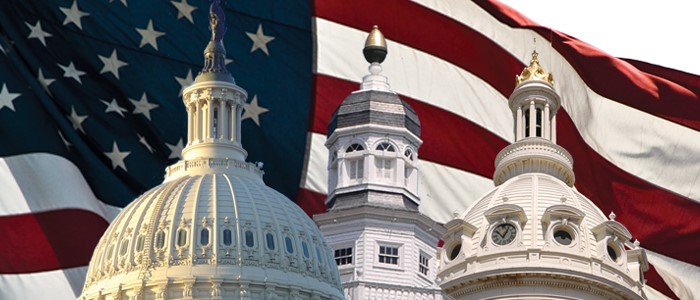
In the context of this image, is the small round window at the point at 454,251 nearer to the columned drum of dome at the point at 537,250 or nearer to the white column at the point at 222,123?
the columned drum of dome at the point at 537,250

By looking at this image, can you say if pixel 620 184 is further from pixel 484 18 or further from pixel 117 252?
pixel 117 252

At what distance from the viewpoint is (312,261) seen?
14938 cm

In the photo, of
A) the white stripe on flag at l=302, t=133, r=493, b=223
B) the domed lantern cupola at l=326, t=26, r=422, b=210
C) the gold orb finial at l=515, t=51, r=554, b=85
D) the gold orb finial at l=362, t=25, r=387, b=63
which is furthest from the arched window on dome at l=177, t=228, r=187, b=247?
the gold orb finial at l=362, t=25, r=387, b=63

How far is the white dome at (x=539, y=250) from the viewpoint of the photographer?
438 ft

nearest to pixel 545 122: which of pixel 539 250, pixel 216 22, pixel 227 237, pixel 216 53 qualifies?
pixel 539 250

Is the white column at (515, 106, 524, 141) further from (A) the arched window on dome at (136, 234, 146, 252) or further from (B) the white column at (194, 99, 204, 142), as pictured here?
(A) the arched window on dome at (136, 234, 146, 252)

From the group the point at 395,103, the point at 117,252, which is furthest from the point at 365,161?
the point at 117,252

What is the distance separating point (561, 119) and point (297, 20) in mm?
14937

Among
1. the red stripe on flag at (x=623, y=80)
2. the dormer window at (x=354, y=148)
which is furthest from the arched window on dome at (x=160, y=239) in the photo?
the red stripe on flag at (x=623, y=80)

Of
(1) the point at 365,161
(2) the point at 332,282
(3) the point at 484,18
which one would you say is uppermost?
(3) the point at 484,18

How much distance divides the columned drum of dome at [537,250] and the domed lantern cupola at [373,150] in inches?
788

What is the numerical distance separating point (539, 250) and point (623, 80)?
107 feet

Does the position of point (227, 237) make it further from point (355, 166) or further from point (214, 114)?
point (355, 166)

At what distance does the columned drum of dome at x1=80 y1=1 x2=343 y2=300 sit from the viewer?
14638 cm
